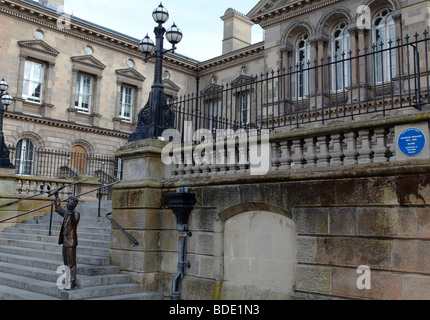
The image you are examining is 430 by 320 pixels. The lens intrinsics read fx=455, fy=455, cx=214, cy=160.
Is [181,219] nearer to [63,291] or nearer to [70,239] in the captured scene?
[70,239]

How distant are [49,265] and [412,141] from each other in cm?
834

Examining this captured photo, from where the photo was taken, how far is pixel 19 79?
27.5 meters

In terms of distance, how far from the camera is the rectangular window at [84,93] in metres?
30.8

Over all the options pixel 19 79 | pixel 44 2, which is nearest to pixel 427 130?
pixel 19 79

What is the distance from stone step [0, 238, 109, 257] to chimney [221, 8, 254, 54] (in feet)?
90.0

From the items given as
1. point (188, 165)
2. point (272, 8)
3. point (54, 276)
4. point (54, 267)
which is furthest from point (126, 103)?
point (54, 276)

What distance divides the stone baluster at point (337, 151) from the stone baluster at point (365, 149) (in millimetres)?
342

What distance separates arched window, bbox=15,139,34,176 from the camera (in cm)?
2672

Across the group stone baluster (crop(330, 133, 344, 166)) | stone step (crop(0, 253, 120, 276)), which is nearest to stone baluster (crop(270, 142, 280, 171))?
stone baluster (crop(330, 133, 344, 166))

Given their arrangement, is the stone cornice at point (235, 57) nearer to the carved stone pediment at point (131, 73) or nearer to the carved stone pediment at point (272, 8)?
the carved stone pediment at point (272, 8)

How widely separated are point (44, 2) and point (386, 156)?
30.1 metres

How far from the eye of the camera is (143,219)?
1000 centimetres

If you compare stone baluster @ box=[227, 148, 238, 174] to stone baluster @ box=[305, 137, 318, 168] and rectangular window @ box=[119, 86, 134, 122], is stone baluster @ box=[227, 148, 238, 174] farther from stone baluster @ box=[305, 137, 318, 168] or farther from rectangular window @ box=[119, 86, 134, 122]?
rectangular window @ box=[119, 86, 134, 122]

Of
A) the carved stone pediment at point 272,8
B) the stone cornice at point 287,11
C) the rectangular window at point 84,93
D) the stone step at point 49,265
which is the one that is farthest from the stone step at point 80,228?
the carved stone pediment at point 272,8
